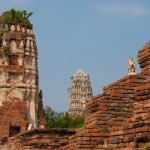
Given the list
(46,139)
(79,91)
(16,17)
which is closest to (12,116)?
(16,17)

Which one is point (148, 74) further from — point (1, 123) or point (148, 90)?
point (1, 123)

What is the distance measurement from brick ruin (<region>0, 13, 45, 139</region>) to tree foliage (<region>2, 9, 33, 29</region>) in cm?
23

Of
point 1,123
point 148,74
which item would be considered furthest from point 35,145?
point 1,123

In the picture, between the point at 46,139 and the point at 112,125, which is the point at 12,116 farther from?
the point at 112,125

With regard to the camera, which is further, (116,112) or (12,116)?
(12,116)

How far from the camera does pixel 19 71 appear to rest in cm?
2397

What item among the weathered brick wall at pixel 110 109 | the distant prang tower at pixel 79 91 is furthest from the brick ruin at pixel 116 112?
the distant prang tower at pixel 79 91

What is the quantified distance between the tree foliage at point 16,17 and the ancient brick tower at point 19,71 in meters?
0.21

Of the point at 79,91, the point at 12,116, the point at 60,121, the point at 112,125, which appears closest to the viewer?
the point at 112,125

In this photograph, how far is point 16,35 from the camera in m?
24.4

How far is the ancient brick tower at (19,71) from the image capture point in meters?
23.3

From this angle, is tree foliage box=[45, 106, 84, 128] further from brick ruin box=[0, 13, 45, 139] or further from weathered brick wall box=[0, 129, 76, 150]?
weathered brick wall box=[0, 129, 76, 150]

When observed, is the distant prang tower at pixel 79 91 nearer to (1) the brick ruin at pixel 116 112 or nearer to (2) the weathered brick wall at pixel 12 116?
(2) the weathered brick wall at pixel 12 116

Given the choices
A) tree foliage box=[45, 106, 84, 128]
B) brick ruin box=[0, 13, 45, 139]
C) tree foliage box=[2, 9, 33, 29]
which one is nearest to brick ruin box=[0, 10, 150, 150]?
brick ruin box=[0, 13, 45, 139]
